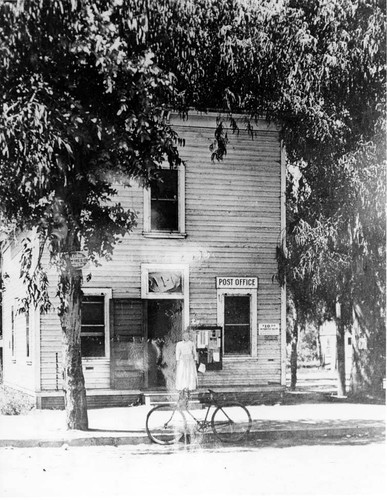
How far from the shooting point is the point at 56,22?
10.3 m

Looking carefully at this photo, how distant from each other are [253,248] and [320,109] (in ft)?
10.5

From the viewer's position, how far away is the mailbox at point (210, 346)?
50.7 feet

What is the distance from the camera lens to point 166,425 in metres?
11.3

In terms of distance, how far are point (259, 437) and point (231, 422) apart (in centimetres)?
86

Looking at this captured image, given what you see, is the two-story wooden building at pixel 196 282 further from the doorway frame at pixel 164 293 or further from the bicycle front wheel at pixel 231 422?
the bicycle front wheel at pixel 231 422

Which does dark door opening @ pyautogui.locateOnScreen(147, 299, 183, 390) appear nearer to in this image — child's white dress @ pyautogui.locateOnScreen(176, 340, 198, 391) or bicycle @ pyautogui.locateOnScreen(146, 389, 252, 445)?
child's white dress @ pyautogui.locateOnScreen(176, 340, 198, 391)

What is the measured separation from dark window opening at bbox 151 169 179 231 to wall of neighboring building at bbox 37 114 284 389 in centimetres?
25

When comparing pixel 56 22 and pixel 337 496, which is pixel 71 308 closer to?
pixel 56 22

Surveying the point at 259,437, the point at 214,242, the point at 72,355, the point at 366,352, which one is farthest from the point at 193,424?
the point at 366,352

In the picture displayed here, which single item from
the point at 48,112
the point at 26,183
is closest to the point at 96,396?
the point at 26,183


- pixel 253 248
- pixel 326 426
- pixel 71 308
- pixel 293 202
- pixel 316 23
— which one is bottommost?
pixel 326 426

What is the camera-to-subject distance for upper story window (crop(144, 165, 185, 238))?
15.6 m

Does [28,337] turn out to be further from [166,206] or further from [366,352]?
[366,352]

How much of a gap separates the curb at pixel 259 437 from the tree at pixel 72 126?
0.67 metres
